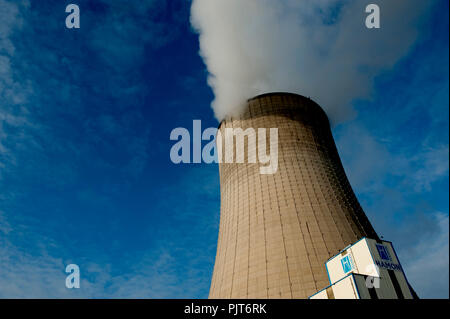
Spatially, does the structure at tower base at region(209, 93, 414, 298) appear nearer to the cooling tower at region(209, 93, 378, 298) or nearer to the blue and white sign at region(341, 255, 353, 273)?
the cooling tower at region(209, 93, 378, 298)

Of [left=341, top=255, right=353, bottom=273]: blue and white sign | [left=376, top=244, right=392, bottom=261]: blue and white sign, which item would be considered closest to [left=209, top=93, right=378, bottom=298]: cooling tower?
[left=341, top=255, right=353, bottom=273]: blue and white sign

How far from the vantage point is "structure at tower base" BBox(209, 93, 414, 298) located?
8.88 meters

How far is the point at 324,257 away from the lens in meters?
8.88

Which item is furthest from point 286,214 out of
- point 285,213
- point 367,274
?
point 367,274

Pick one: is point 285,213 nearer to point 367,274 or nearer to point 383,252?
point 383,252

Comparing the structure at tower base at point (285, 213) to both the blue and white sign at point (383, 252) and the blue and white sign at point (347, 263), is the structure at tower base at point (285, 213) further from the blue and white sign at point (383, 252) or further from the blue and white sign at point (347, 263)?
the blue and white sign at point (383, 252)

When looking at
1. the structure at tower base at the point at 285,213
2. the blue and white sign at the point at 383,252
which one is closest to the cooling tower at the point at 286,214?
the structure at tower base at the point at 285,213

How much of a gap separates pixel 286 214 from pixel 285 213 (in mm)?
54

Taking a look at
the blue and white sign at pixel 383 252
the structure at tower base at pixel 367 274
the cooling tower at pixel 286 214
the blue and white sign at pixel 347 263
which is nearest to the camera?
the structure at tower base at pixel 367 274

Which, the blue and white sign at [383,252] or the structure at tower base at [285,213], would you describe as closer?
the blue and white sign at [383,252]

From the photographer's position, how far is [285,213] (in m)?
10.1

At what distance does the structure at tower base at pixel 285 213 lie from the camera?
8.88 m
